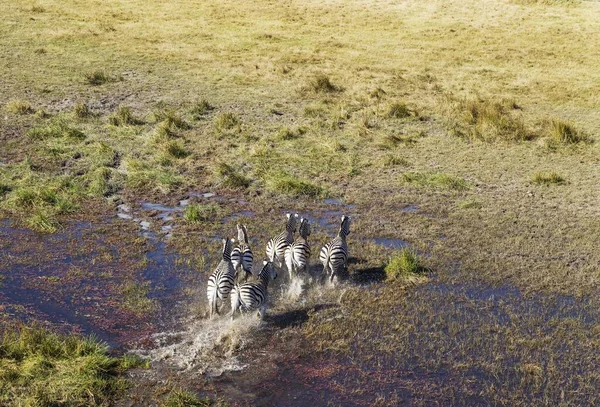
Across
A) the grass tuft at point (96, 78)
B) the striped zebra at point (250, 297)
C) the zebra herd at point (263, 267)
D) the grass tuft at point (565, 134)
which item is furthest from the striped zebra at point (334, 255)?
the grass tuft at point (96, 78)

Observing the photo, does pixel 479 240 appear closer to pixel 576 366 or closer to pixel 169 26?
pixel 576 366

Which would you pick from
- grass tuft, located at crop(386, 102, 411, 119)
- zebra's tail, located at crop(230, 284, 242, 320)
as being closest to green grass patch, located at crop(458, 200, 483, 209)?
grass tuft, located at crop(386, 102, 411, 119)

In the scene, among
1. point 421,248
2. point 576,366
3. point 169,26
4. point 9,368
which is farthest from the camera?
point 169,26

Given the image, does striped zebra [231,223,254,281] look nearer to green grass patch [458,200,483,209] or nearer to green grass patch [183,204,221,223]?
green grass patch [183,204,221,223]

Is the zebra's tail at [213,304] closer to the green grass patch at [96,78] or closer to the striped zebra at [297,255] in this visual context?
the striped zebra at [297,255]

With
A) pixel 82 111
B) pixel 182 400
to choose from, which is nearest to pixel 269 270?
pixel 182 400

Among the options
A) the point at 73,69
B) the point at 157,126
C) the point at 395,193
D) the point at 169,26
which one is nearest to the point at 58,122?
the point at 157,126

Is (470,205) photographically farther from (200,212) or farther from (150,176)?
(150,176)
